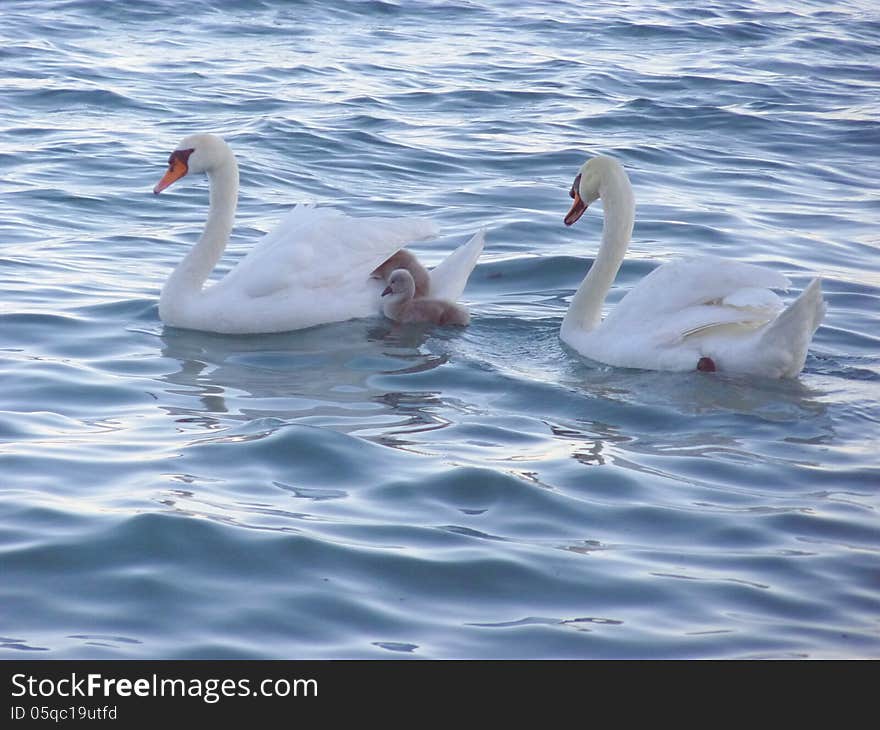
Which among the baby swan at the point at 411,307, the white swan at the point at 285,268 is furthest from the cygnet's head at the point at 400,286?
the white swan at the point at 285,268

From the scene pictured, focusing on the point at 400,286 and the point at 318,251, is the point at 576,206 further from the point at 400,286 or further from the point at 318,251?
the point at 318,251

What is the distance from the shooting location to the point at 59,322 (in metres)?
8.53

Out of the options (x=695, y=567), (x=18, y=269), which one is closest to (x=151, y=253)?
(x=18, y=269)

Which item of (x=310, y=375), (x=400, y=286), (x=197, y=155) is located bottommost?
(x=310, y=375)

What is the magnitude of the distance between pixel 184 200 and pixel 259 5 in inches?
352

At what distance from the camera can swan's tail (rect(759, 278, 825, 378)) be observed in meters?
7.19

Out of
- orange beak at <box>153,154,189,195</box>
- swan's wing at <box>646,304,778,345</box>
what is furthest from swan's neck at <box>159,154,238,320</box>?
swan's wing at <box>646,304,778,345</box>

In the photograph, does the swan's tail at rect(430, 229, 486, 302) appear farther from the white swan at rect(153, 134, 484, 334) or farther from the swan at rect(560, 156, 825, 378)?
the swan at rect(560, 156, 825, 378)

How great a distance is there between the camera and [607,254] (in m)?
8.63

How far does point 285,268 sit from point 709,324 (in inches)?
97.1

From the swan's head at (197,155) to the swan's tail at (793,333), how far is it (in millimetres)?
3479

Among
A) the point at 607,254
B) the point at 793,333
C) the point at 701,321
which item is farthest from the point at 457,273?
the point at 793,333

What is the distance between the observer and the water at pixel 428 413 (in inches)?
195
